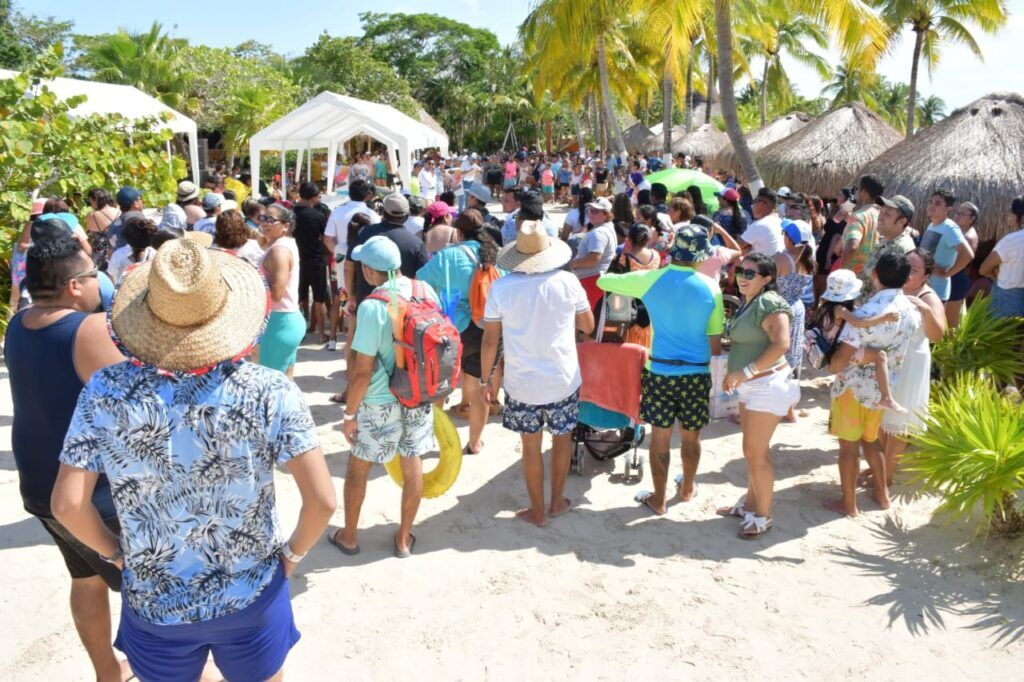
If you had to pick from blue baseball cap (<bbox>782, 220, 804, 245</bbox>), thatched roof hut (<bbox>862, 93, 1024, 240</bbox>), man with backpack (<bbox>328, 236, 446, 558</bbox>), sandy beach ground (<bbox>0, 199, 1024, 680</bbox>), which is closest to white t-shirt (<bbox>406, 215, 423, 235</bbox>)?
sandy beach ground (<bbox>0, 199, 1024, 680</bbox>)

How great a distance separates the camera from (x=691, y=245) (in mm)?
4070

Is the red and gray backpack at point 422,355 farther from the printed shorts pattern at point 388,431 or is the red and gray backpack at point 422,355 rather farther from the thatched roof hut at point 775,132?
the thatched roof hut at point 775,132

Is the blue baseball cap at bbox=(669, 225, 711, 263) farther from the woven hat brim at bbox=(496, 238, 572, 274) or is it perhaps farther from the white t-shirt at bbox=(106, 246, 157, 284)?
the white t-shirt at bbox=(106, 246, 157, 284)

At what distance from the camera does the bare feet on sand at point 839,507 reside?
4.60 metres

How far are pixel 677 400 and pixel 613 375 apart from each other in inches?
20.7

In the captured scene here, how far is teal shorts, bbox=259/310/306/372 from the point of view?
5094mm

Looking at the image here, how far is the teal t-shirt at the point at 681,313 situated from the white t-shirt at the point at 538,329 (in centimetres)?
40

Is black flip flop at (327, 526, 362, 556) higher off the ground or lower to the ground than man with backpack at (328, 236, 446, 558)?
lower

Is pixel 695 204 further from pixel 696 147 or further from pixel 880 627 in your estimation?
pixel 696 147

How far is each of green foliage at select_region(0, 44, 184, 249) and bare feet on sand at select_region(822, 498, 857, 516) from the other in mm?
7963

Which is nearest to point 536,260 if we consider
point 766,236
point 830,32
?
point 766,236

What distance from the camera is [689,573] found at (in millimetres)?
3982

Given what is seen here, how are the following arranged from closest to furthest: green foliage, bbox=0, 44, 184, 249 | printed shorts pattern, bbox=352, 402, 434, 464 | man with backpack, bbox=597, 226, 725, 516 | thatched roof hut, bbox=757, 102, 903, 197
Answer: printed shorts pattern, bbox=352, 402, 434, 464 < man with backpack, bbox=597, 226, 725, 516 < green foliage, bbox=0, 44, 184, 249 < thatched roof hut, bbox=757, 102, 903, 197

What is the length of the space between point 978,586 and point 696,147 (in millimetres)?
24359
